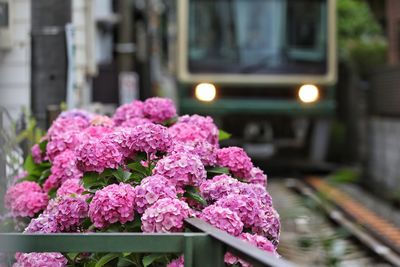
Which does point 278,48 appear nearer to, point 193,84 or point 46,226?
point 193,84

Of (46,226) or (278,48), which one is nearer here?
(46,226)

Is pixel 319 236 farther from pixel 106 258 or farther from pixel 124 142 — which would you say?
pixel 106 258

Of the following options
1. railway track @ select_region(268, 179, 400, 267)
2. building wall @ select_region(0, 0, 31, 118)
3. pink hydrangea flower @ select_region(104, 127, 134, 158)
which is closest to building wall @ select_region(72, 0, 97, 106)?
building wall @ select_region(0, 0, 31, 118)

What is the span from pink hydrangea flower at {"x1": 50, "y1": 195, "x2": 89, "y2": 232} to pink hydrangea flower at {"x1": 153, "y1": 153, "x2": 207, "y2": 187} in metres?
0.33

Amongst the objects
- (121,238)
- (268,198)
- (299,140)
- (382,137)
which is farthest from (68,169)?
(382,137)

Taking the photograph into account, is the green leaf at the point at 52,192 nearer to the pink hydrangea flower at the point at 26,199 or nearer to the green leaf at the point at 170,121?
the pink hydrangea flower at the point at 26,199

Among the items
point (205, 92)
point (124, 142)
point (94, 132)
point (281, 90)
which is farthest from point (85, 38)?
point (124, 142)

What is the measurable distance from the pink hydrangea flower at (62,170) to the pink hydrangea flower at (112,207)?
2.96 feet

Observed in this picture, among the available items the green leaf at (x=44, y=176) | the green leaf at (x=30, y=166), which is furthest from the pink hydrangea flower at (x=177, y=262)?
the green leaf at (x=30, y=166)

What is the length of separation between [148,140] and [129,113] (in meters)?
1.15

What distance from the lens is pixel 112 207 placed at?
11.5 ft

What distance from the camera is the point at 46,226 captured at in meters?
3.73

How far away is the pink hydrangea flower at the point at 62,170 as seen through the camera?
4484mm

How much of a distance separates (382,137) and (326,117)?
88.6 inches
